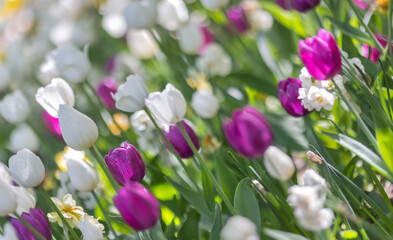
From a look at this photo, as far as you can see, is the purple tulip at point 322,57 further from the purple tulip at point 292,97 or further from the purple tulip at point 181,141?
the purple tulip at point 181,141

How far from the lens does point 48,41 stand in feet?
6.50

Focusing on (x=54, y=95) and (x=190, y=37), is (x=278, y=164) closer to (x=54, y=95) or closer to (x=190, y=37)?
(x=54, y=95)

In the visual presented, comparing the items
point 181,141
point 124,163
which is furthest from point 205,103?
point 124,163

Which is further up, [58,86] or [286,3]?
[58,86]

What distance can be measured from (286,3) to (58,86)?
47 cm

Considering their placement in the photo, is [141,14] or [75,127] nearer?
[75,127]

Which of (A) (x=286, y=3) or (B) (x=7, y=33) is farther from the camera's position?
(B) (x=7, y=33)

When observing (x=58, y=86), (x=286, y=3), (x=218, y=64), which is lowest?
(x=218, y=64)

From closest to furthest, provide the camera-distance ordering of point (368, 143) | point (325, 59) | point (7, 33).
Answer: point (325, 59) → point (368, 143) → point (7, 33)

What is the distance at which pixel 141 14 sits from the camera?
42.3 inches

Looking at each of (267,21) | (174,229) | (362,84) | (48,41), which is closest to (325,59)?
(362,84)

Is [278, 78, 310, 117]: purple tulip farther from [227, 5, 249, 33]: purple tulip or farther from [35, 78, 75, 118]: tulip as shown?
[227, 5, 249, 33]: purple tulip

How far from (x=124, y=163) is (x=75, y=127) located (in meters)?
0.07

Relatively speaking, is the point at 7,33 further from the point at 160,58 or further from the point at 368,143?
the point at 368,143
